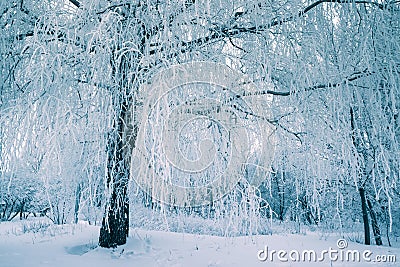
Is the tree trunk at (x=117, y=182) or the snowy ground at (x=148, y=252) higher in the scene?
the tree trunk at (x=117, y=182)

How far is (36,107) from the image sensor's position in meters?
2.30

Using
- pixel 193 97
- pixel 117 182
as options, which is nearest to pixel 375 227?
pixel 193 97

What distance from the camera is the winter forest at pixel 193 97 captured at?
2275 millimetres

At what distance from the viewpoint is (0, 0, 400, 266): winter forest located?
2.28 meters

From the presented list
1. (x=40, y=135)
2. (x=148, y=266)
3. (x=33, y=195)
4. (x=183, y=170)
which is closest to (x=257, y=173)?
(x=183, y=170)

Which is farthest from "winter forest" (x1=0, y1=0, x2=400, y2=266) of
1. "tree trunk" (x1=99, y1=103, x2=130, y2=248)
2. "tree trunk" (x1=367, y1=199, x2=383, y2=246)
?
"tree trunk" (x1=367, y1=199, x2=383, y2=246)

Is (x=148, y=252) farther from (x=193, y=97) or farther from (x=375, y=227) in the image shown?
(x=375, y=227)

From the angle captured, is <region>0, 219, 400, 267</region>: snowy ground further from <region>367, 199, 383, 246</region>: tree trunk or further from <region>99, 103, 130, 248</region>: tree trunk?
<region>367, 199, 383, 246</region>: tree trunk

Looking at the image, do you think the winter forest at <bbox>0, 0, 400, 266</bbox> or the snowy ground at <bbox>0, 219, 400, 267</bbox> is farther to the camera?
the snowy ground at <bbox>0, 219, 400, 267</bbox>

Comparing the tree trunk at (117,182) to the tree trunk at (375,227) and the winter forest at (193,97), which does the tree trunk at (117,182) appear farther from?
the tree trunk at (375,227)

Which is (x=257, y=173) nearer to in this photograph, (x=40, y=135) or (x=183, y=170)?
(x=183, y=170)

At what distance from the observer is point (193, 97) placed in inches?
114

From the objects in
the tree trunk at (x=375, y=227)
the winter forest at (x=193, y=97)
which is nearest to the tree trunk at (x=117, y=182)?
the winter forest at (x=193, y=97)

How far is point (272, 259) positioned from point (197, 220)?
251 inches
